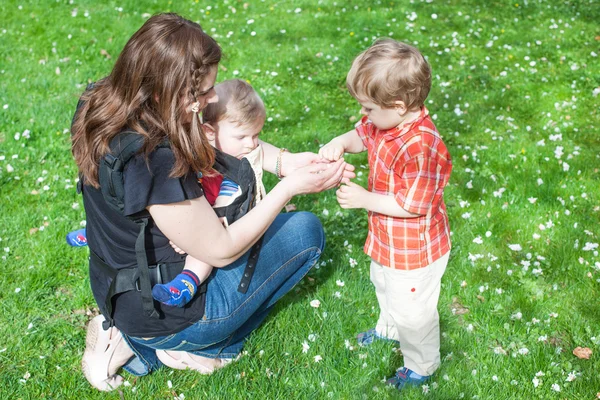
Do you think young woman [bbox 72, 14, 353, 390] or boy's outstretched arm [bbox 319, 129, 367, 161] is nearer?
young woman [bbox 72, 14, 353, 390]

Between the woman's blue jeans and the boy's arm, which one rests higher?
the boy's arm

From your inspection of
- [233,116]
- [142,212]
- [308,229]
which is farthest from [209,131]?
[308,229]

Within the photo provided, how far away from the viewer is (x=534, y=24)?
8.45 metres

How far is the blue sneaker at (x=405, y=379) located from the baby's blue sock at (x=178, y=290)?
1.27 m

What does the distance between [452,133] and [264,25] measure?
3.67m

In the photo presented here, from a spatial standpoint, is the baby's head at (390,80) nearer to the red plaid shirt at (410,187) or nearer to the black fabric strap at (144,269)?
the red plaid shirt at (410,187)

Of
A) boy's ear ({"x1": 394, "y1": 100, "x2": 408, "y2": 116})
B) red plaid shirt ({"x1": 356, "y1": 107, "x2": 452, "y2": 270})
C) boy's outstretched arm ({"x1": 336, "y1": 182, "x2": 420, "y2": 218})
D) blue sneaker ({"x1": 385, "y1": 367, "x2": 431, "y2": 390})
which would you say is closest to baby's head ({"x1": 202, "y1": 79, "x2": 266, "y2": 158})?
red plaid shirt ({"x1": 356, "y1": 107, "x2": 452, "y2": 270})

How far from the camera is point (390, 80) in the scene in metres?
2.83

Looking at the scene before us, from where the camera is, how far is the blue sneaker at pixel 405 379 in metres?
3.44

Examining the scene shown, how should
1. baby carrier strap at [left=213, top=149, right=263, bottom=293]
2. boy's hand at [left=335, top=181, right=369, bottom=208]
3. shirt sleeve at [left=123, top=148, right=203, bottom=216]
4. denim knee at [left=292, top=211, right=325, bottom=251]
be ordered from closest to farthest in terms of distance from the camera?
shirt sleeve at [left=123, top=148, right=203, bottom=216] < boy's hand at [left=335, top=181, right=369, bottom=208] < baby carrier strap at [left=213, top=149, right=263, bottom=293] < denim knee at [left=292, top=211, right=325, bottom=251]

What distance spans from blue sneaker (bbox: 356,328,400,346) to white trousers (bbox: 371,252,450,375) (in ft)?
0.53

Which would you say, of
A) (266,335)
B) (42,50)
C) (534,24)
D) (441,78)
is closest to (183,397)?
(266,335)

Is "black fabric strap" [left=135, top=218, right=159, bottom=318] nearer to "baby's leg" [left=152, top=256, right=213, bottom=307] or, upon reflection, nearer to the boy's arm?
"baby's leg" [left=152, top=256, right=213, bottom=307]

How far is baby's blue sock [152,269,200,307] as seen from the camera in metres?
2.97
